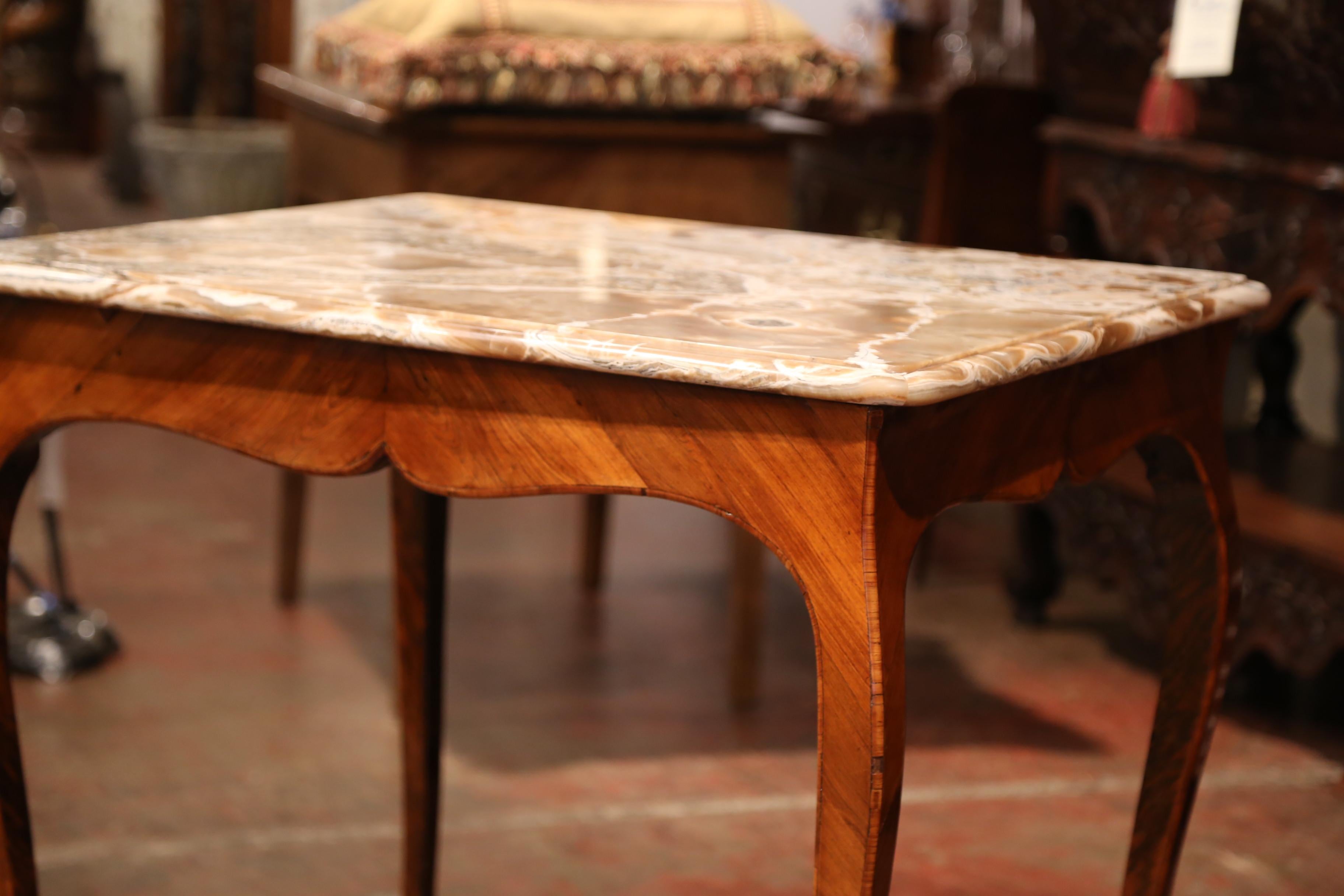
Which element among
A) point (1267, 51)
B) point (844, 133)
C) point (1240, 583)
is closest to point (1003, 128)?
point (844, 133)

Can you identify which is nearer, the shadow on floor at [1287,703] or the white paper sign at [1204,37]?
the white paper sign at [1204,37]

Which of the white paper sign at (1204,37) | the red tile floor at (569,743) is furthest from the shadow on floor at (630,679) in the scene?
the white paper sign at (1204,37)

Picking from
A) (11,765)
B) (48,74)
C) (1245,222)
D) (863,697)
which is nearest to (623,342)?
(863,697)

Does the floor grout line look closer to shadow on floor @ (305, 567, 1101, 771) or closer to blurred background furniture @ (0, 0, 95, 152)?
shadow on floor @ (305, 567, 1101, 771)

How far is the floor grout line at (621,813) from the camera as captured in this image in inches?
56.8

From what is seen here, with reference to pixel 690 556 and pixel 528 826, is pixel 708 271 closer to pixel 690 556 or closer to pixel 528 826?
pixel 528 826

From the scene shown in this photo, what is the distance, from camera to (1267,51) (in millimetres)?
1616

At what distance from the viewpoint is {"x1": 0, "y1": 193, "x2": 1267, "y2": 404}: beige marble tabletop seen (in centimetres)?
75

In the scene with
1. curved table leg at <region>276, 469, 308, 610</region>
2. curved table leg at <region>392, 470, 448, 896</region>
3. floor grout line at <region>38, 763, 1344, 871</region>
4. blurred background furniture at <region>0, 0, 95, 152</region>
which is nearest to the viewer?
curved table leg at <region>392, 470, 448, 896</region>

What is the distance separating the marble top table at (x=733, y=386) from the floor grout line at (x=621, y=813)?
0.44m

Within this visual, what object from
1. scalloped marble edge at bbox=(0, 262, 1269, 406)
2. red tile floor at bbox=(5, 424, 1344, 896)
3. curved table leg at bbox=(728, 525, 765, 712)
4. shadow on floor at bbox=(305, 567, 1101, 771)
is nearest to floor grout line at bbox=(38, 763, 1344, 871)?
red tile floor at bbox=(5, 424, 1344, 896)

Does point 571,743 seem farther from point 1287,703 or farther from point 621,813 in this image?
point 1287,703

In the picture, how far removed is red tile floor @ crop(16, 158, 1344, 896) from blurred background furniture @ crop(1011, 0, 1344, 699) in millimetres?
170

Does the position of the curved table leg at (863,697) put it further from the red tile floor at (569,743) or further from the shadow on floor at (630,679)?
the shadow on floor at (630,679)
